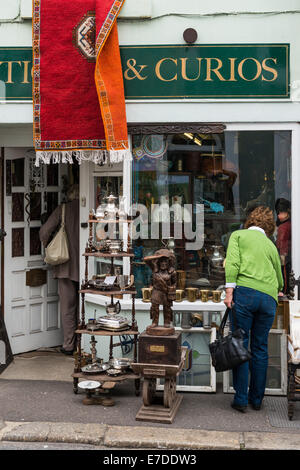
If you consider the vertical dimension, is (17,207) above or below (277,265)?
above

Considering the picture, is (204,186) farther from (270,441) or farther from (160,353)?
(270,441)

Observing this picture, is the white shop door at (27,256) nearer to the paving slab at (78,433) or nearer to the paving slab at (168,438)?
the paving slab at (78,433)

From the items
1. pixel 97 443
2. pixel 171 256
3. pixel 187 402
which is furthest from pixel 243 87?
pixel 97 443

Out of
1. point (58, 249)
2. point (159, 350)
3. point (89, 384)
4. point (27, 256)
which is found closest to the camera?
point (159, 350)

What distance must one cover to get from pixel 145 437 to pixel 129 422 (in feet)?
1.24

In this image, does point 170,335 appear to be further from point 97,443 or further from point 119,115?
point 119,115

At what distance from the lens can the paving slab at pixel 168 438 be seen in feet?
16.4

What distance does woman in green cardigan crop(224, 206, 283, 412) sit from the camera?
565 cm

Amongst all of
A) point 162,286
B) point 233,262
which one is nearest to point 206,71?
point 233,262

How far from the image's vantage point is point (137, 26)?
668 centimetres

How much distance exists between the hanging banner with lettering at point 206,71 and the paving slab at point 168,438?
3312 mm

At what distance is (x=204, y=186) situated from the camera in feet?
22.4

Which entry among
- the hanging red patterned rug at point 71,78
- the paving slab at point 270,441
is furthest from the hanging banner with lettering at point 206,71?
the paving slab at point 270,441

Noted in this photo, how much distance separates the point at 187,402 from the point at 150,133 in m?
2.73
